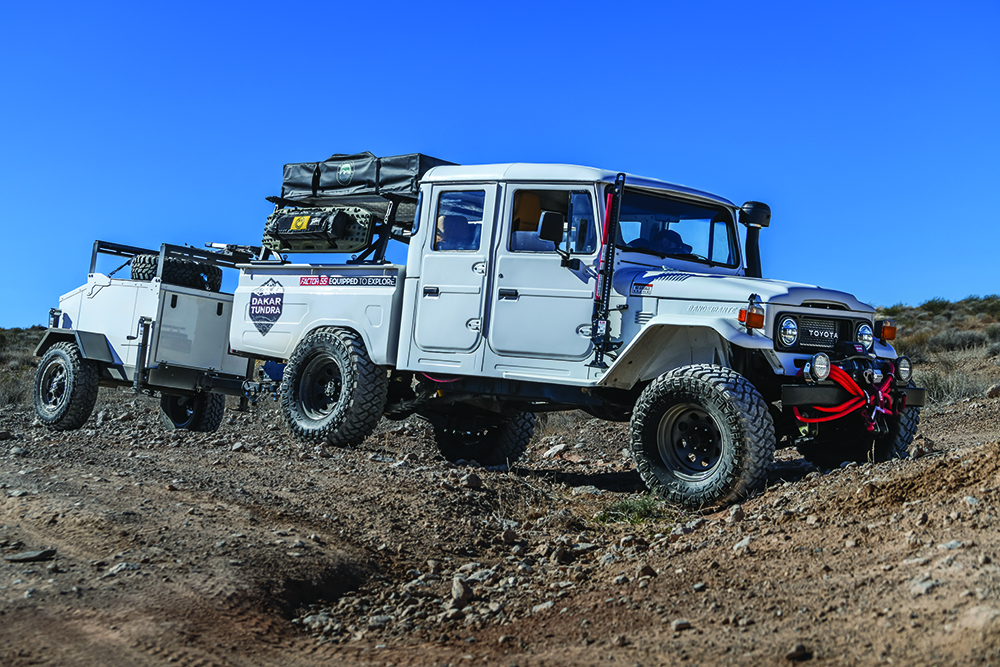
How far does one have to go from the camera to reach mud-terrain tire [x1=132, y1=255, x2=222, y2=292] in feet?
37.9

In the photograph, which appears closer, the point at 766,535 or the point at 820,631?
the point at 820,631

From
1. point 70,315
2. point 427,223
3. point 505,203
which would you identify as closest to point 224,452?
point 427,223

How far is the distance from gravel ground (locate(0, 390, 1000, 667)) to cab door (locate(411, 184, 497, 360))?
1168 millimetres

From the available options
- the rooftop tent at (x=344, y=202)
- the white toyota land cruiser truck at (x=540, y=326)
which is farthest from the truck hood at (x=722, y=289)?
the rooftop tent at (x=344, y=202)

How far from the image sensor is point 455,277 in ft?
27.7

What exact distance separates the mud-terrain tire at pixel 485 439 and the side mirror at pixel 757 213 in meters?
3.04

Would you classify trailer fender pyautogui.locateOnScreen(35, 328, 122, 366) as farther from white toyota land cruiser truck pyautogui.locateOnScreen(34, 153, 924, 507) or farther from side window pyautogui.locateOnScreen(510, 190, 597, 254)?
side window pyautogui.locateOnScreen(510, 190, 597, 254)

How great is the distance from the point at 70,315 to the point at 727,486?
912 centimetres

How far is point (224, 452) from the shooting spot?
9.19m

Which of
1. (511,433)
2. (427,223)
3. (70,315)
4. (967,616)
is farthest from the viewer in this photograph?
(70,315)

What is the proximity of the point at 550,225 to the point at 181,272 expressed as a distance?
5.75 m

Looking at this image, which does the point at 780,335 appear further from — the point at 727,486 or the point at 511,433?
the point at 511,433

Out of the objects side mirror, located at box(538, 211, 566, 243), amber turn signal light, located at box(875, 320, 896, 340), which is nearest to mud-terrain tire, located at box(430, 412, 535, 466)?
side mirror, located at box(538, 211, 566, 243)

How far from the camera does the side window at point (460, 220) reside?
841 cm
